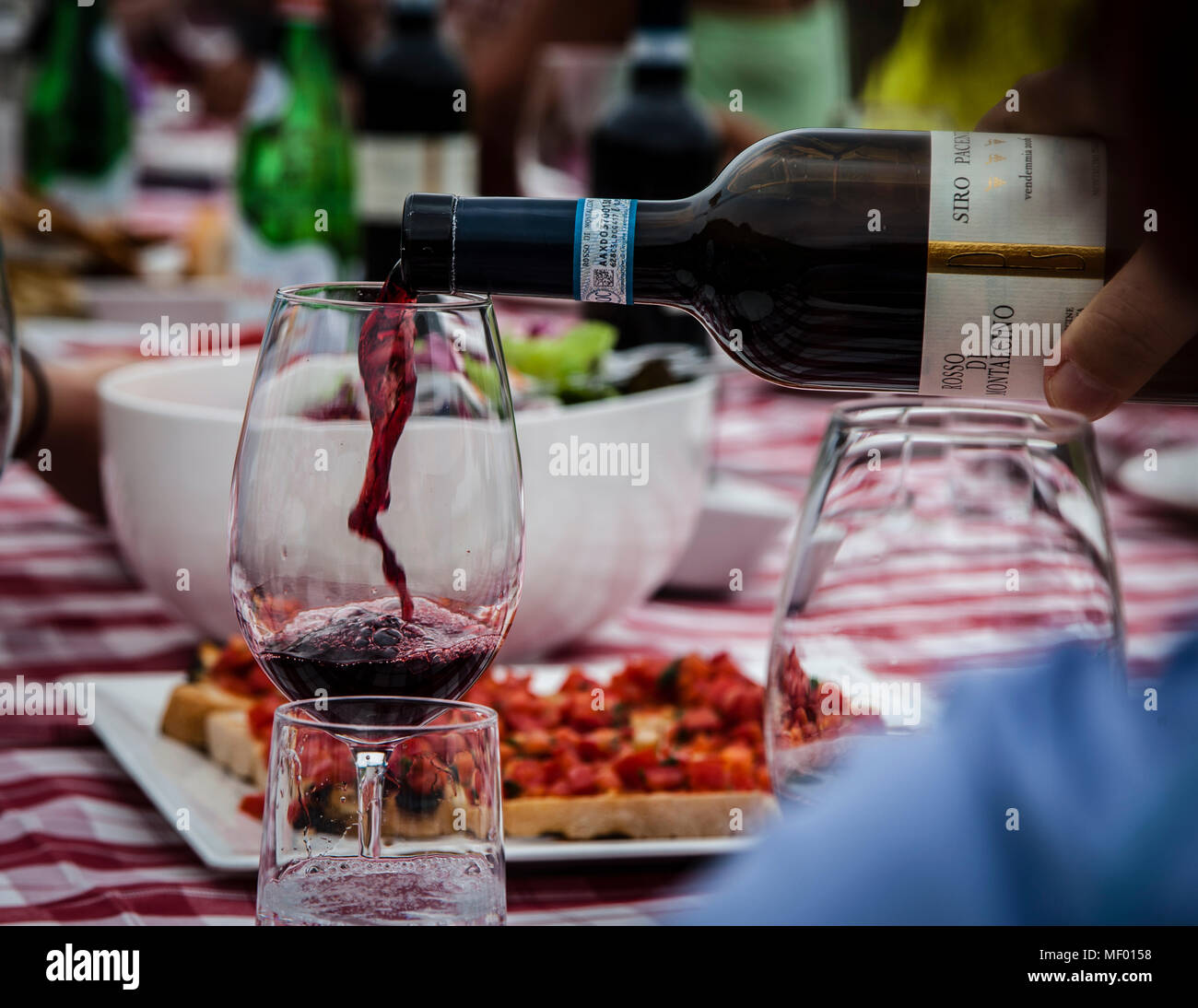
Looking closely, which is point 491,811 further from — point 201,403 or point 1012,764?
point 201,403

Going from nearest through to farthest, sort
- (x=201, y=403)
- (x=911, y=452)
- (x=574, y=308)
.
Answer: (x=911, y=452)
(x=201, y=403)
(x=574, y=308)

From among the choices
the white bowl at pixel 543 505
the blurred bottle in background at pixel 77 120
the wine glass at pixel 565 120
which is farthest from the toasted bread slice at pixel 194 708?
the blurred bottle in background at pixel 77 120

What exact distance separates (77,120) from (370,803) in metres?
2.12

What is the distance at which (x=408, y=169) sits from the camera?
1369 mm

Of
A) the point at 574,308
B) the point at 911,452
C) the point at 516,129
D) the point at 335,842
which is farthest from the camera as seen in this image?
the point at 516,129

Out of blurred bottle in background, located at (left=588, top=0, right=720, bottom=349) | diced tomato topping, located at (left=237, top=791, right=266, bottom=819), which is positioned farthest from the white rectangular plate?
blurred bottle in background, located at (left=588, top=0, right=720, bottom=349)

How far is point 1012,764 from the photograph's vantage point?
389 millimetres

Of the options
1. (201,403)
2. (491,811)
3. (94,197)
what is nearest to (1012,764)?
(491,811)

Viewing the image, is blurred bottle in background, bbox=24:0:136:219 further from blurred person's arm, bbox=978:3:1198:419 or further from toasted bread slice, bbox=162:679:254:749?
blurred person's arm, bbox=978:3:1198:419

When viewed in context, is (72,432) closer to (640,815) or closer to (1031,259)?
(640,815)

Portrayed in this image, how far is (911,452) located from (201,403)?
597 millimetres

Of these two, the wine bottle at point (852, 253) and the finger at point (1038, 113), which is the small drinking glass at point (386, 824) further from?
the finger at point (1038, 113)

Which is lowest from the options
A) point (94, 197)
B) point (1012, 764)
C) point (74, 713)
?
point (74, 713)

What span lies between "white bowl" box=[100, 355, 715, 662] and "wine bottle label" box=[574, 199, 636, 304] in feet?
0.94
